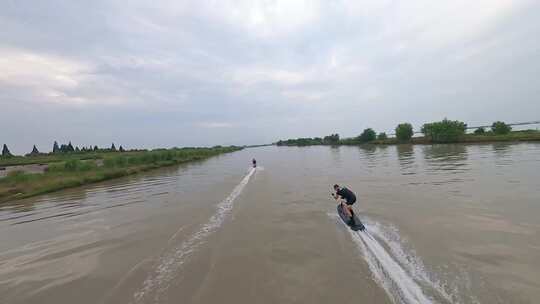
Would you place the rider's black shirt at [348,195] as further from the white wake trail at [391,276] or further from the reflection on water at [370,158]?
the reflection on water at [370,158]

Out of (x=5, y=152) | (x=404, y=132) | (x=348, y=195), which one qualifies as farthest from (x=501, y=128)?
(x=5, y=152)

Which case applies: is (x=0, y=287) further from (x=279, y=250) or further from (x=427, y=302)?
(x=427, y=302)

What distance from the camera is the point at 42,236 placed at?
38.3 feet

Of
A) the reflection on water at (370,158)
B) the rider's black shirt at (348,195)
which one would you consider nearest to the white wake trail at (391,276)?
the rider's black shirt at (348,195)

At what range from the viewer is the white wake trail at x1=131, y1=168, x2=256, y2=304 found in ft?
20.0

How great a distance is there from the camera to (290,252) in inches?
319

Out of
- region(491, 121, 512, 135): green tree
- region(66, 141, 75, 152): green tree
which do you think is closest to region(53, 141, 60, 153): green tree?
region(66, 141, 75, 152): green tree

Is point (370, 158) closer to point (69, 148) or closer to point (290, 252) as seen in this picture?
point (290, 252)

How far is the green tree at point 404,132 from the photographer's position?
10119 centimetres

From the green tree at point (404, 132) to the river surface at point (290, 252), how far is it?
3762 inches

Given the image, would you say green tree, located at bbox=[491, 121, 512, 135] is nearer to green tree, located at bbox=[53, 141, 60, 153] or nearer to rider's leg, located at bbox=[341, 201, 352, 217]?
rider's leg, located at bbox=[341, 201, 352, 217]

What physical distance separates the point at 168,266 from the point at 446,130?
98759 millimetres

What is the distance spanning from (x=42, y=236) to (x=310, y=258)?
12941mm

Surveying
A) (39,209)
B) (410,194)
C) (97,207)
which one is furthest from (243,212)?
(39,209)
